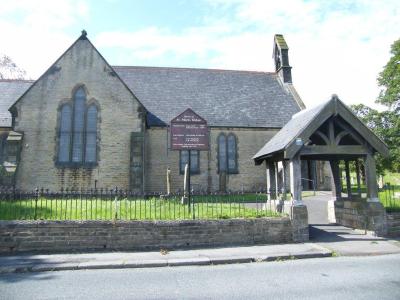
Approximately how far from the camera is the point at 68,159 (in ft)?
62.1

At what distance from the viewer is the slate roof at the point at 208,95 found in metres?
23.8

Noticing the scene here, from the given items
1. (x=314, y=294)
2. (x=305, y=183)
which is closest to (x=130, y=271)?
(x=314, y=294)

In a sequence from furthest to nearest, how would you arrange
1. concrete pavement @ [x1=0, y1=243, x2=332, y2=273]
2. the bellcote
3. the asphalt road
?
the bellcote < concrete pavement @ [x1=0, y1=243, x2=332, y2=273] < the asphalt road

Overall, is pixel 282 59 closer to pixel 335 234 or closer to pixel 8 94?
pixel 335 234

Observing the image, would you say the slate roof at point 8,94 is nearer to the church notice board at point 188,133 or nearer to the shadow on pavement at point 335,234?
the church notice board at point 188,133

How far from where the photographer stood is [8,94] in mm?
23359

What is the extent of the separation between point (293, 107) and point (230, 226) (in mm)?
18250

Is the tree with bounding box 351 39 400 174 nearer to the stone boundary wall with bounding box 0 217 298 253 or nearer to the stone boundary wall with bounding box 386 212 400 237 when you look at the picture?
the stone boundary wall with bounding box 386 212 400 237

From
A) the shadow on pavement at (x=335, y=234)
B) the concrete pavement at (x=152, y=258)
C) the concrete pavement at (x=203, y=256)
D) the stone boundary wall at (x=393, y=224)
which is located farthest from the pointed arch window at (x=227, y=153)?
the concrete pavement at (x=152, y=258)

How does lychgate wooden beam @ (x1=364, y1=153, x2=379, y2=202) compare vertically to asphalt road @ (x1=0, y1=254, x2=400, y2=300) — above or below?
above

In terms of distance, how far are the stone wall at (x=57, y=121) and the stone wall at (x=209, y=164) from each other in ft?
10.4

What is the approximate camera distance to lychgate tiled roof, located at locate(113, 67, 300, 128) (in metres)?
24.1

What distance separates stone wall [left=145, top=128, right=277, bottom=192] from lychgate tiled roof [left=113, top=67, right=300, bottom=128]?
705mm

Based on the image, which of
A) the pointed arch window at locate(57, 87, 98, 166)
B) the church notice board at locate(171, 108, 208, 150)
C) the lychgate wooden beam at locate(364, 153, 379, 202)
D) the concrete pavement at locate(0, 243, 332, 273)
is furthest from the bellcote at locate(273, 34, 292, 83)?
the concrete pavement at locate(0, 243, 332, 273)
